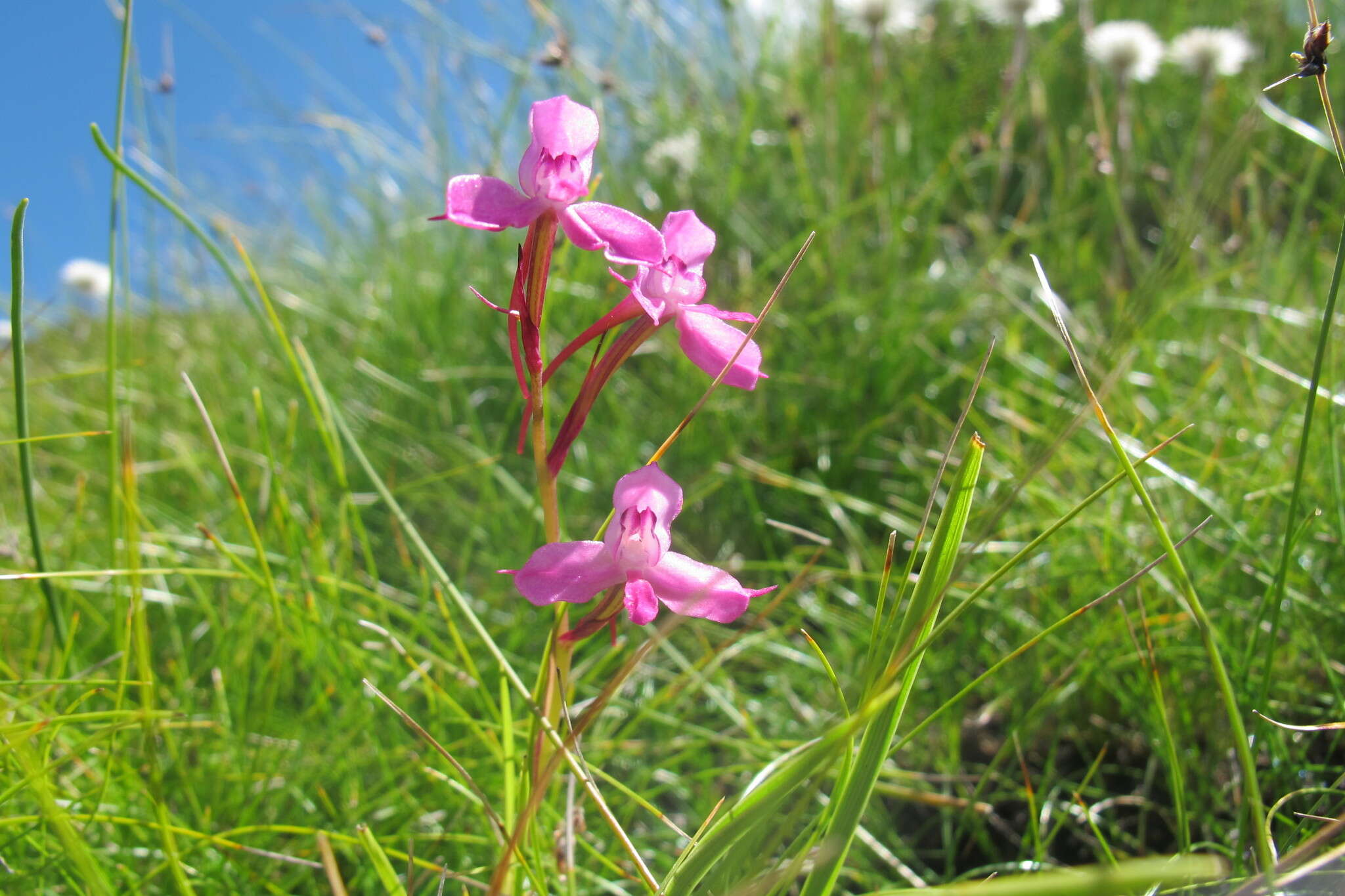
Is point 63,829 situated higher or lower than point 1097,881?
lower

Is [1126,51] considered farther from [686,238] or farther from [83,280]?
[83,280]

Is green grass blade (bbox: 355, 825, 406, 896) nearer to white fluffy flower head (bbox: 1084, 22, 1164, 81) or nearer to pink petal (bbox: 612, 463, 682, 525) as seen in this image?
pink petal (bbox: 612, 463, 682, 525)

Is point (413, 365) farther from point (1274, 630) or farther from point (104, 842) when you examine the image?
point (1274, 630)

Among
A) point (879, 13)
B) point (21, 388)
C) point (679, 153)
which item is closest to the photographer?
point (21, 388)

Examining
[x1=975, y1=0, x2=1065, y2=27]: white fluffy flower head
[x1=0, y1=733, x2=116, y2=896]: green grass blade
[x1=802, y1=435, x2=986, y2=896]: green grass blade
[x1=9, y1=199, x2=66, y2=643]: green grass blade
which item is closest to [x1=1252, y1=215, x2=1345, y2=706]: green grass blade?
[x1=802, y1=435, x2=986, y2=896]: green grass blade

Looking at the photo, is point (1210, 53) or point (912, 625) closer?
point (912, 625)

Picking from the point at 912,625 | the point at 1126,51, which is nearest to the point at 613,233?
the point at 912,625
